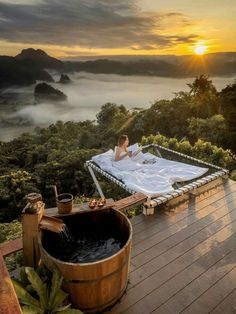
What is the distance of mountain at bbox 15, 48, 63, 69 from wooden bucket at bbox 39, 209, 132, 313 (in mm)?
62553

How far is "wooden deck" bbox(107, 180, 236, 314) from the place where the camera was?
7.30 ft

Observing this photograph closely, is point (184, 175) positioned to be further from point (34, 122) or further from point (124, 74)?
point (34, 122)

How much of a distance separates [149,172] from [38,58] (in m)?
63.3

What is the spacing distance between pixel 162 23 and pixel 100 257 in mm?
8666

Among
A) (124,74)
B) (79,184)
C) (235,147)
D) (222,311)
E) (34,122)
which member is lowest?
(34,122)

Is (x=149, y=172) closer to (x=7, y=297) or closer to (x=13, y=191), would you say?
(x=7, y=297)

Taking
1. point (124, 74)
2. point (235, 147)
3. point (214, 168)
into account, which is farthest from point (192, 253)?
point (124, 74)

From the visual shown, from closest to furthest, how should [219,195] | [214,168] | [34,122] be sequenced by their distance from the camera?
1. [219,195]
2. [214,168]
3. [34,122]

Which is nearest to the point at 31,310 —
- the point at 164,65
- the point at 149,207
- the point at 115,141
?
the point at 149,207

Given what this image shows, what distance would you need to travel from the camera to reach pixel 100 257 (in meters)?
2.25

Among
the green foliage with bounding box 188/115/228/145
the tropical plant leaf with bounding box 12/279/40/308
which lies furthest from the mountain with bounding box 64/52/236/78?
the tropical plant leaf with bounding box 12/279/40/308

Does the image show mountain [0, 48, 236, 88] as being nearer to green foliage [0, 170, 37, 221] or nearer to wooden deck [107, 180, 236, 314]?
green foliage [0, 170, 37, 221]

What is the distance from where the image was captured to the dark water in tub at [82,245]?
2.26 metres

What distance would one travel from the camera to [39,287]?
185 centimetres
